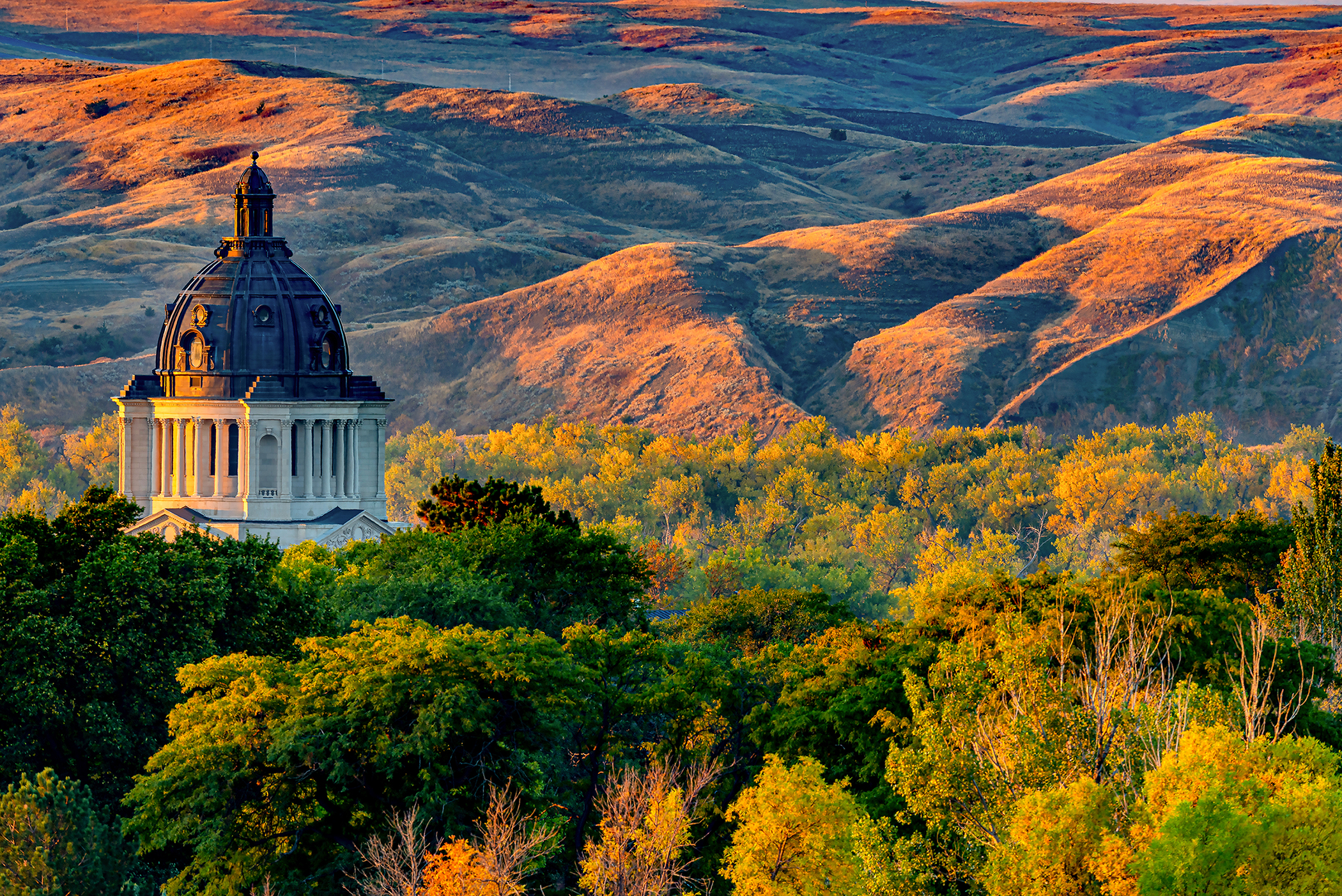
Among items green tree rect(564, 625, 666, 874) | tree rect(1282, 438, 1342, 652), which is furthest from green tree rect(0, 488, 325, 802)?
tree rect(1282, 438, 1342, 652)

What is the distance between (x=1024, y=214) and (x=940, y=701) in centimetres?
15514

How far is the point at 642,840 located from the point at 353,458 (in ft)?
197

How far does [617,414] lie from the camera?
527 ft

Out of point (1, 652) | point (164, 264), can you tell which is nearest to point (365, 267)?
point (164, 264)

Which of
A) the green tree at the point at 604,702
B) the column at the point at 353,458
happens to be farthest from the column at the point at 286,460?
the green tree at the point at 604,702

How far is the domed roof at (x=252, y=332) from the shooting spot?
94188mm

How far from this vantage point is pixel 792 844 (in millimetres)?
40312

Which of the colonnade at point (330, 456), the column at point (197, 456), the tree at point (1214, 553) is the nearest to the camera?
the tree at point (1214, 553)

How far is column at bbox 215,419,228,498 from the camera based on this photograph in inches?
3725

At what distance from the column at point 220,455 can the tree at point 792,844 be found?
188 ft

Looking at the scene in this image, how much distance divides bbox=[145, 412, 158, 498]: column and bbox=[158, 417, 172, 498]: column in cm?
18

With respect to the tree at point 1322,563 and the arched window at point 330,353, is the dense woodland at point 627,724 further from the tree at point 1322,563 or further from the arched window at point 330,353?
the arched window at point 330,353

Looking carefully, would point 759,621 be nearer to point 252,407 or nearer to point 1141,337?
point 252,407

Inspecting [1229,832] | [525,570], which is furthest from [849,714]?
[525,570]
